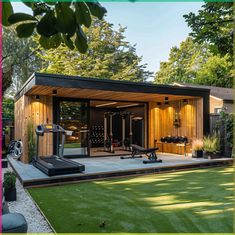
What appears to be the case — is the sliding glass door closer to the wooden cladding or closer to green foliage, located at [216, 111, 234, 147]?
the wooden cladding

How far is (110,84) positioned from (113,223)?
608cm

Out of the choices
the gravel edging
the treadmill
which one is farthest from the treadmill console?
the gravel edging

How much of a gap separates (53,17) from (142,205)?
4.56m

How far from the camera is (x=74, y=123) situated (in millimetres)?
11305

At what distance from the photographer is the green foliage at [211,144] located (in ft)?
35.5

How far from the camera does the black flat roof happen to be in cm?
830

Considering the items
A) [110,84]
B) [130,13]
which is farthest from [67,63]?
[130,13]

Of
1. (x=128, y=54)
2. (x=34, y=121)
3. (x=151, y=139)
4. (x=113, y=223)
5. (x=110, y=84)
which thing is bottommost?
(x=113, y=223)

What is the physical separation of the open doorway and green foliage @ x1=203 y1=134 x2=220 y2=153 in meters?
3.18

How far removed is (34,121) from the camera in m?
9.88

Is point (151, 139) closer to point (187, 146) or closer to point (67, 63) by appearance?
point (187, 146)

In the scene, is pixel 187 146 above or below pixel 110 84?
below

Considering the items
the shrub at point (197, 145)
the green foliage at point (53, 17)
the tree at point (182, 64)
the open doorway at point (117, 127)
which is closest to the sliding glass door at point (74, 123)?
the open doorway at point (117, 127)

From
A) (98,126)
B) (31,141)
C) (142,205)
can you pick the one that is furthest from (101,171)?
(98,126)
